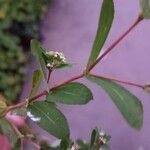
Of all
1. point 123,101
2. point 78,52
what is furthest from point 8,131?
point 78,52

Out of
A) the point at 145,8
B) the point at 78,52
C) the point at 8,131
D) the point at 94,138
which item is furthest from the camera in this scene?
the point at 78,52

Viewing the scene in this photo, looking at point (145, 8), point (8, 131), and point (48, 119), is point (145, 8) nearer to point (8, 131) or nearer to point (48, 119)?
point (48, 119)

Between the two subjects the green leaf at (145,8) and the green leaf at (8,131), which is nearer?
the green leaf at (145,8)

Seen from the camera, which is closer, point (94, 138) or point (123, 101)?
point (123, 101)

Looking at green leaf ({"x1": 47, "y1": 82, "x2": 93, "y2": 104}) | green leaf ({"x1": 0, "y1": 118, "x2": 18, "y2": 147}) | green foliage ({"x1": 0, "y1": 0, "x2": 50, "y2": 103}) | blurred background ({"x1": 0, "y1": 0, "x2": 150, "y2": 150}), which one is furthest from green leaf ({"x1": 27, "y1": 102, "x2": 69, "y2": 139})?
green foliage ({"x1": 0, "y1": 0, "x2": 50, "y2": 103})

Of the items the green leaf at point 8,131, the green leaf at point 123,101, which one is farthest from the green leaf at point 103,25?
the green leaf at point 8,131

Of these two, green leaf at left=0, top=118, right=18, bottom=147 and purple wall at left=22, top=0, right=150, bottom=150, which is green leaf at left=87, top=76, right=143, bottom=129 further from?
purple wall at left=22, top=0, right=150, bottom=150

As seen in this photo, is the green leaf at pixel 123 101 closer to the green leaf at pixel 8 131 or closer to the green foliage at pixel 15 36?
the green leaf at pixel 8 131
